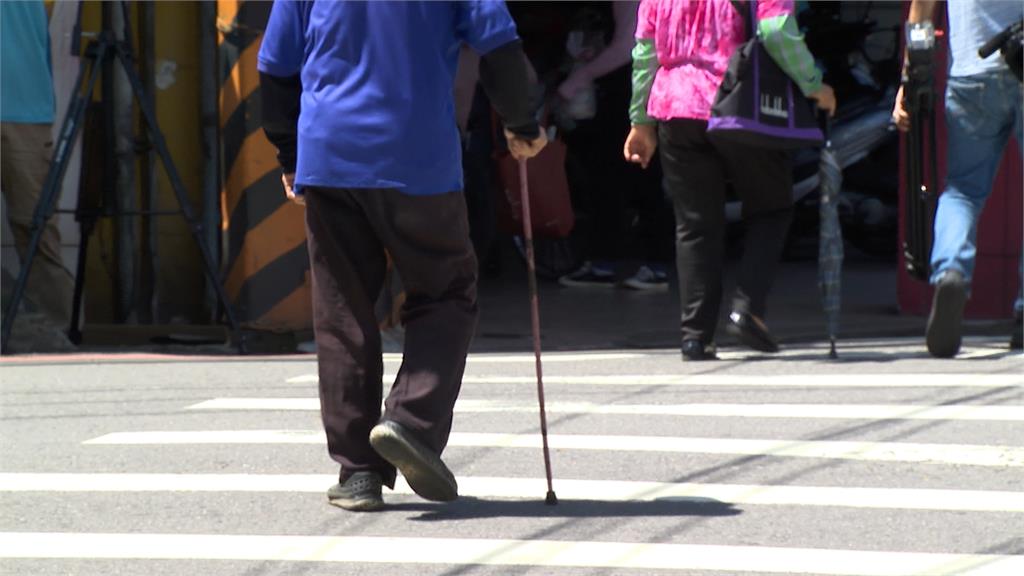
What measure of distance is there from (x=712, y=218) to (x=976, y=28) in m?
1.41

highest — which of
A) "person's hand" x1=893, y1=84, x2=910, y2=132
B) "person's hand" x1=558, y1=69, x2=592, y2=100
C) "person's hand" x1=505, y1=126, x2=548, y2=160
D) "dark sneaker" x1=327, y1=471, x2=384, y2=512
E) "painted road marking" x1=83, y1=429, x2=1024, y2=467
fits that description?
"person's hand" x1=505, y1=126, x2=548, y2=160

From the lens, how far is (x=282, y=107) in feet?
19.0

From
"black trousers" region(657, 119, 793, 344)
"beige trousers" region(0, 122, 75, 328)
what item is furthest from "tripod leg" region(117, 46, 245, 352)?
"black trousers" region(657, 119, 793, 344)

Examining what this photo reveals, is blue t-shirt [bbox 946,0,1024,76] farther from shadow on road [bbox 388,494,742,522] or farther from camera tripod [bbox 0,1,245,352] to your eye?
camera tripod [bbox 0,1,245,352]

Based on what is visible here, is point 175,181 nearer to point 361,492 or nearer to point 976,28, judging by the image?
point 976,28

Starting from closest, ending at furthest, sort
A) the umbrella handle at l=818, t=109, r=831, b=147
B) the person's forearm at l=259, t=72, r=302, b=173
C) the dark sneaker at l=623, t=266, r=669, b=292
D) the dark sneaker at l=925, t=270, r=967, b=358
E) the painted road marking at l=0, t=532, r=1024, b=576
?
the painted road marking at l=0, t=532, r=1024, b=576 < the person's forearm at l=259, t=72, r=302, b=173 < the dark sneaker at l=925, t=270, r=967, b=358 < the umbrella handle at l=818, t=109, r=831, b=147 < the dark sneaker at l=623, t=266, r=669, b=292

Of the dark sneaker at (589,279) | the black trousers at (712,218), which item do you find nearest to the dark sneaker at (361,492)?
the black trousers at (712,218)

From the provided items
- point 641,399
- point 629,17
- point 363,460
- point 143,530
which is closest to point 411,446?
point 363,460

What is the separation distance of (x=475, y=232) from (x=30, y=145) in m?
2.57

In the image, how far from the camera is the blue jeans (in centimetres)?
838

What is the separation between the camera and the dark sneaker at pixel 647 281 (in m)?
12.9

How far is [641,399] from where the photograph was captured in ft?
25.5

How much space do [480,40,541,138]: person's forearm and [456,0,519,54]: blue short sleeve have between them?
30 mm

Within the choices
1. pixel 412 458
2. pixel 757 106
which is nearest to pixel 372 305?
pixel 412 458
